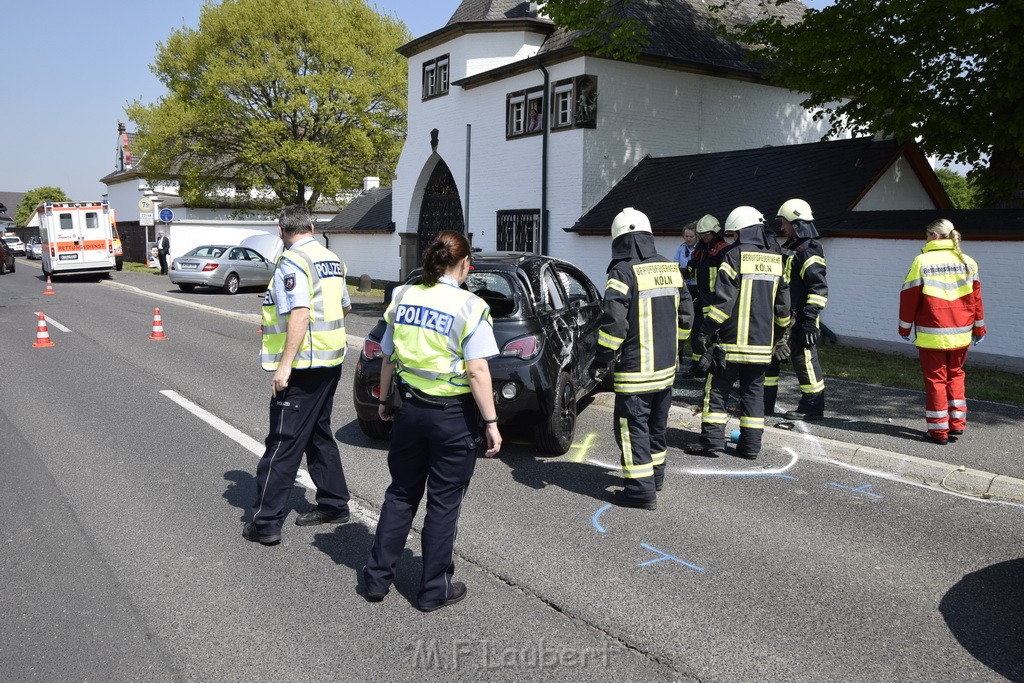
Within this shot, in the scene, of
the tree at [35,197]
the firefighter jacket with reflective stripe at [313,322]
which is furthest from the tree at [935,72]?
the tree at [35,197]

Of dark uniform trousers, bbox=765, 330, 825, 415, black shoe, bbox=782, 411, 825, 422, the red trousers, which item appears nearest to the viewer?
the red trousers

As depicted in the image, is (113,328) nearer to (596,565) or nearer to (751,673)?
(596,565)

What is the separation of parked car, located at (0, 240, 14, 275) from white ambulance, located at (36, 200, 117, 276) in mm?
5838

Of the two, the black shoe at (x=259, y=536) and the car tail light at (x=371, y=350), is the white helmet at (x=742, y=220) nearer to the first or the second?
the car tail light at (x=371, y=350)

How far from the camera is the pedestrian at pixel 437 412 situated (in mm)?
3836

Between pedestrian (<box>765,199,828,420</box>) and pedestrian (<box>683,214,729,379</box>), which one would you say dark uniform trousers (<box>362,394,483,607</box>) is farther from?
pedestrian (<box>683,214,729,379</box>)

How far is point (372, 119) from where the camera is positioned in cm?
3731

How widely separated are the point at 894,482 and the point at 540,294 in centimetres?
315

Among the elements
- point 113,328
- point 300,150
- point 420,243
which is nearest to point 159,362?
point 113,328

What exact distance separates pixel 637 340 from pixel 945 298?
3.21 meters

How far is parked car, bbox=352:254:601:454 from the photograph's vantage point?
6320mm

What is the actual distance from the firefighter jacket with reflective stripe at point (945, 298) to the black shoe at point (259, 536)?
5441mm

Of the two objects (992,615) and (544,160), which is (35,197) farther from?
(992,615)

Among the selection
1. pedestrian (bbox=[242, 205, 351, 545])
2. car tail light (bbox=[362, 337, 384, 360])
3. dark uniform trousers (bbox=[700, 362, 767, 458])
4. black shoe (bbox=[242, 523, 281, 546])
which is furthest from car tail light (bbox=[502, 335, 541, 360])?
black shoe (bbox=[242, 523, 281, 546])
